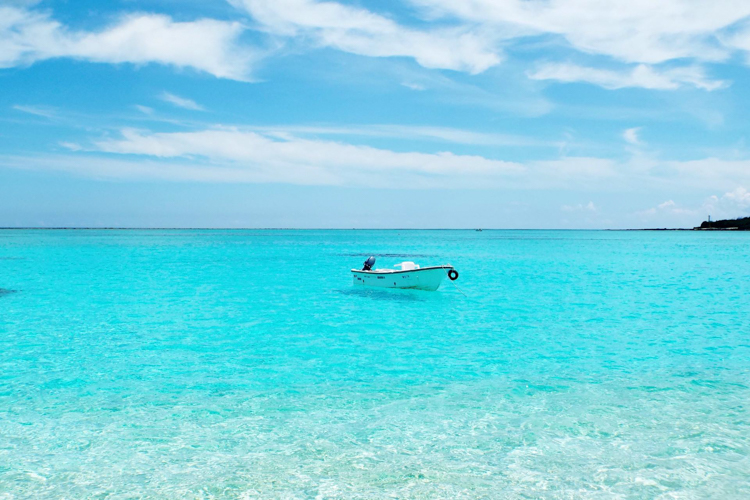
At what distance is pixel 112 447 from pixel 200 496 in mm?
2533

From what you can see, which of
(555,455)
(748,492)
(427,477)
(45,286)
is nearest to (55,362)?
(427,477)

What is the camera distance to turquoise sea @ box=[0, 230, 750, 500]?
7578 mm

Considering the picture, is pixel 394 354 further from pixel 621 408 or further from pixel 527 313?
pixel 527 313

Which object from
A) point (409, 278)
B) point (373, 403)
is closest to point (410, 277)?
point (409, 278)

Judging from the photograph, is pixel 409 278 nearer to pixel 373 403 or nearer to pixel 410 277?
pixel 410 277

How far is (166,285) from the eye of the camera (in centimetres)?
3534

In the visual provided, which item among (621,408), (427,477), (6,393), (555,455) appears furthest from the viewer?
(6,393)

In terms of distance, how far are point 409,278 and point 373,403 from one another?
18.2 meters

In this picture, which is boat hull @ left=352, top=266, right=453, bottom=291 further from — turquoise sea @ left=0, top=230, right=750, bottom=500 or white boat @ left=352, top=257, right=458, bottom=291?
turquoise sea @ left=0, top=230, right=750, bottom=500

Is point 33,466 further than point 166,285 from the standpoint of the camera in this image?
No

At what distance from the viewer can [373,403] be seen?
11.2 metres

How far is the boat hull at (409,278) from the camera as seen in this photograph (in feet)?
94.3

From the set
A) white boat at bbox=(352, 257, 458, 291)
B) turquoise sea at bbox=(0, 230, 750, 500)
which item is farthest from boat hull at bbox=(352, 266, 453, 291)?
turquoise sea at bbox=(0, 230, 750, 500)

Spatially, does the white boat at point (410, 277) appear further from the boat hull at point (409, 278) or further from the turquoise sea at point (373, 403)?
the turquoise sea at point (373, 403)
